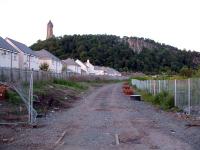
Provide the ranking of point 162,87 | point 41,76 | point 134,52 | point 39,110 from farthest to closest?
point 134,52 < point 41,76 < point 162,87 < point 39,110

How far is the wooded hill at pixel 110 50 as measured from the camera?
155m

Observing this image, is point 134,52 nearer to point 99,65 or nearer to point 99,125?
point 99,65

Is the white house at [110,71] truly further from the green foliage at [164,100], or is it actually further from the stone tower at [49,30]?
the green foliage at [164,100]

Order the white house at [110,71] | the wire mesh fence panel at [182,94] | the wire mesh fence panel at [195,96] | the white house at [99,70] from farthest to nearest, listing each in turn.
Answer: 1. the white house at [110,71]
2. the white house at [99,70]
3. the wire mesh fence panel at [182,94]
4. the wire mesh fence panel at [195,96]

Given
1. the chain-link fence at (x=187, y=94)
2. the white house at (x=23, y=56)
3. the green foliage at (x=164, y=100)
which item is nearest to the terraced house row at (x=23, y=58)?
the white house at (x=23, y=56)

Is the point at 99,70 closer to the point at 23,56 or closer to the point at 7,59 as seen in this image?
the point at 23,56

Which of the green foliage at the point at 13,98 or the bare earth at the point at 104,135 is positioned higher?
the green foliage at the point at 13,98

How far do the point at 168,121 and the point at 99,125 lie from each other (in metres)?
4.08

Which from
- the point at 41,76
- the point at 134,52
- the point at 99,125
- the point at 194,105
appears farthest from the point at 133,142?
the point at 134,52

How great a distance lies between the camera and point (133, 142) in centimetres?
1572

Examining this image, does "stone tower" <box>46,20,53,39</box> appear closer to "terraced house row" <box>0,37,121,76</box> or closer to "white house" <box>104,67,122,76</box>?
"white house" <box>104,67,122,76</box>

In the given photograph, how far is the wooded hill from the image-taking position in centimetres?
15525

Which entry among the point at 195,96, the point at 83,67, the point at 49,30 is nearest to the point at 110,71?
the point at 83,67

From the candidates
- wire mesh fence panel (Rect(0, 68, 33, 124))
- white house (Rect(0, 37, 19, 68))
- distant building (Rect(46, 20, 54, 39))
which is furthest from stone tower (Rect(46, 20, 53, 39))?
wire mesh fence panel (Rect(0, 68, 33, 124))
